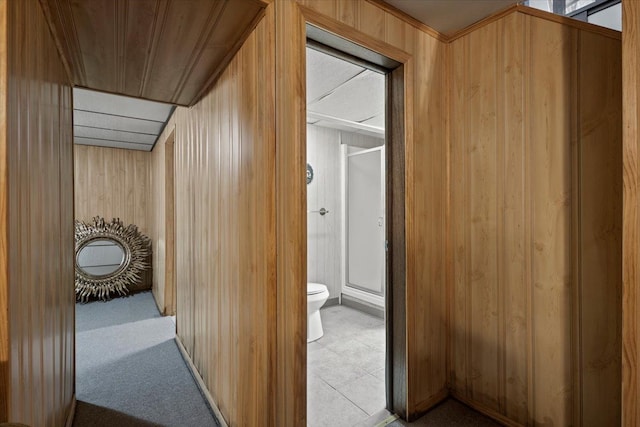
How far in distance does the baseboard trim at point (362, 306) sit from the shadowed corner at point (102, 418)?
2308mm

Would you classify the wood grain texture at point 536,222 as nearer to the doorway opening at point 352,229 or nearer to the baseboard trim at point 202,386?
the doorway opening at point 352,229

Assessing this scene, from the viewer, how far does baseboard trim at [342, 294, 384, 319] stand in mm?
3526

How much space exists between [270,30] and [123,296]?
4274 millimetres

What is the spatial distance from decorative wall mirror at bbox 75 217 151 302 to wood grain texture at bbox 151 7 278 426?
229cm

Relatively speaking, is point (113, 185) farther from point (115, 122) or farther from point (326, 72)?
point (326, 72)

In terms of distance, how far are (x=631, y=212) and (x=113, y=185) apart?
533 cm

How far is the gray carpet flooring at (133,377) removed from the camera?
1860mm

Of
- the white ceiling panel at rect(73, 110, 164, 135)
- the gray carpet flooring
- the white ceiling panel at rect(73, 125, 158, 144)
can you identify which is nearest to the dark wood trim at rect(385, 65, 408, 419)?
the gray carpet flooring

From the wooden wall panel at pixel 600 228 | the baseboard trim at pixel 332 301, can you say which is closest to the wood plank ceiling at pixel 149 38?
the wooden wall panel at pixel 600 228

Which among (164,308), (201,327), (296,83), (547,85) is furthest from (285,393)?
(164,308)

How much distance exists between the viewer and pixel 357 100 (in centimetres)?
289

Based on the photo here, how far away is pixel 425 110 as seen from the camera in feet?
6.01

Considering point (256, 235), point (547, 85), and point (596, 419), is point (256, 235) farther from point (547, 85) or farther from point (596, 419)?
point (596, 419)

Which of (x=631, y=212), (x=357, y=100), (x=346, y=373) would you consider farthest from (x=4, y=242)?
(x=357, y=100)
